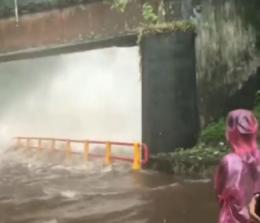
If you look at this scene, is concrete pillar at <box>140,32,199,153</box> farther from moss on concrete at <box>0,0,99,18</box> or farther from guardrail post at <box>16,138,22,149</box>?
guardrail post at <box>16,138,22,149</box>

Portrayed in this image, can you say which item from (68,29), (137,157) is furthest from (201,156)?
(68,29)

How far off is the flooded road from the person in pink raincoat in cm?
577

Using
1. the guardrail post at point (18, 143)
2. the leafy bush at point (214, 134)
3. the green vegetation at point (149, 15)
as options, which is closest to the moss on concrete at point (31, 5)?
the green vegetation at point (149, 15)

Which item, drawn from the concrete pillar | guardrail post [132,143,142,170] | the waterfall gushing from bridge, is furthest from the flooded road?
the waterfall gushing from bridge

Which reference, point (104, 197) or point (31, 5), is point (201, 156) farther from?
A: point (31, 5)

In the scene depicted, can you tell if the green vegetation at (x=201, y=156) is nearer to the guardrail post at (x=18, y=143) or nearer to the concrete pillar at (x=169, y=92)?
the concrete pillar at (x=169, y=92)

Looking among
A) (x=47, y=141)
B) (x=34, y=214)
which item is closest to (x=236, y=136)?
(x=34, y=214)

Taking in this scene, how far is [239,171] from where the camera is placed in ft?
13.2

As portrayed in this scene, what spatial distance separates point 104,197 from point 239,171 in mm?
8614

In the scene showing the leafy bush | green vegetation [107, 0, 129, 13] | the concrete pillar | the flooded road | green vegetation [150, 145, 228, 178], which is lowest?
the flooded road

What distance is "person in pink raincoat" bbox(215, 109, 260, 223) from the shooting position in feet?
13.3

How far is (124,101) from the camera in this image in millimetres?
24203

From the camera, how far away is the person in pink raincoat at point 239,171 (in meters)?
4.04

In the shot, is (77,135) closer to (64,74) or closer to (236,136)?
(64,74)
